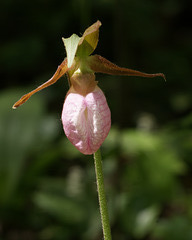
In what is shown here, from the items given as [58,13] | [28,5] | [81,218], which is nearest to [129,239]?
[81,218]

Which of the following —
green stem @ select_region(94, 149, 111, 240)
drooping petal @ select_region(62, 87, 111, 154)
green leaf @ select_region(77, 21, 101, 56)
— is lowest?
green stem @ select_region(94, 149, 111, 240)

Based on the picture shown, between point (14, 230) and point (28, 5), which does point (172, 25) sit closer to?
point (28, 5)

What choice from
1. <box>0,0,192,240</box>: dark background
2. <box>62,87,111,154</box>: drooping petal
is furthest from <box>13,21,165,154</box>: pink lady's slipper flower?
<box>0,0,192,240</box>: dark background

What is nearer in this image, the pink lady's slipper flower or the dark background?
the pink lady's slipper flower

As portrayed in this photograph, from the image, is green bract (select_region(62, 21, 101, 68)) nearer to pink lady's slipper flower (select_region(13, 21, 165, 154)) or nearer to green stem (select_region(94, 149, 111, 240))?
pink lady's slipper flower (select_region(13, 21, 165, 154))

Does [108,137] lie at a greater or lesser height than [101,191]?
lesser

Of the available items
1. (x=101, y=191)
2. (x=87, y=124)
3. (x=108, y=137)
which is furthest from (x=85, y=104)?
(x=108, y=137)

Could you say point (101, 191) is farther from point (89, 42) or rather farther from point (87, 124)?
point (89, 42)
